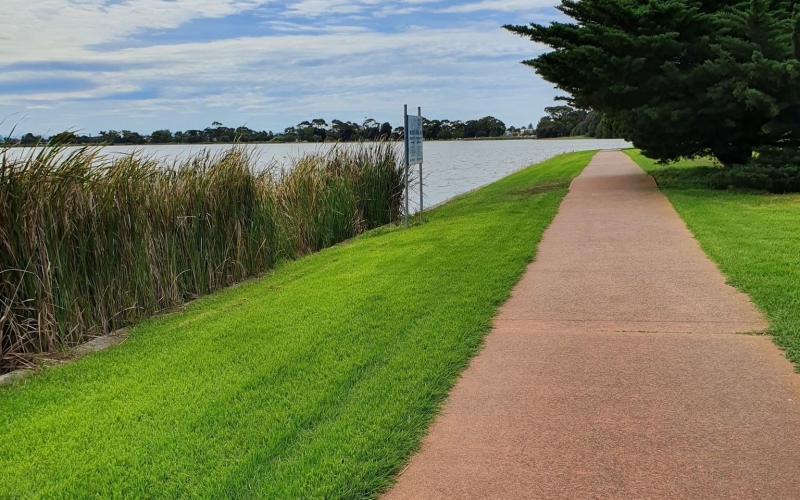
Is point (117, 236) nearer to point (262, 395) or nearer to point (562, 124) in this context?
point (262, 395)

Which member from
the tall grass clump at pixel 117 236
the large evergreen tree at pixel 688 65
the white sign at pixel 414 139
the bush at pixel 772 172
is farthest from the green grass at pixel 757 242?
the tall grass clump at pixel 117 236

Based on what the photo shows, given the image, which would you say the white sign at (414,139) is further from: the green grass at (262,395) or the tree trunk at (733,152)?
the tree trunk at (733,152)

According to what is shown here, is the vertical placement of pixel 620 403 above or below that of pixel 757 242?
below

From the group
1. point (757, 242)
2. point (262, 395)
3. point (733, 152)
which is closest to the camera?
point (262, 395)

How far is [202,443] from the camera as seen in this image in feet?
11.6

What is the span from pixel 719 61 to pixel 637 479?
470 inches

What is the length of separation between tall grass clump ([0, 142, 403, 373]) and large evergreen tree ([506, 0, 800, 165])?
24.4 feet

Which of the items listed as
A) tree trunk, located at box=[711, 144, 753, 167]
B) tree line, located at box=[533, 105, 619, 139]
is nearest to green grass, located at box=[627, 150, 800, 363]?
tree trunk, located at box=[711, 144, 753, 167]

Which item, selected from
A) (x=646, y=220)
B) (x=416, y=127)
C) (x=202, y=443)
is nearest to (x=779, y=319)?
(x=202, y=443)

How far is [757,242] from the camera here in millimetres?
8070

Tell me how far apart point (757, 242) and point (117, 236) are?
7597 millimetres

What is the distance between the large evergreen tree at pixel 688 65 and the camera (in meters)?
12.5

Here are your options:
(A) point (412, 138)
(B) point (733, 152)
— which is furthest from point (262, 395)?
(B) point (733, 152)

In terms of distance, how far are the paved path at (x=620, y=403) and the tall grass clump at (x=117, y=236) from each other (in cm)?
393
